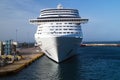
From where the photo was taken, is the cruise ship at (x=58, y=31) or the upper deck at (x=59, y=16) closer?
the cruise ship at (x=58, y=31)

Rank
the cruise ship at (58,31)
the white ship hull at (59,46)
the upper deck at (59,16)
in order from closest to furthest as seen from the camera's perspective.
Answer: the white ship hull at (59,46) → the cruise ship at (58,31) → the upper deck at (59,16)

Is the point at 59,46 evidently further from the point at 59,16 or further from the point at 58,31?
the point at 59,16

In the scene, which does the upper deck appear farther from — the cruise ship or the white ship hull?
the white ship hull

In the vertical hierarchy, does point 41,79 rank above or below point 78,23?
below

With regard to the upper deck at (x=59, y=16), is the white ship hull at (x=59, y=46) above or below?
below

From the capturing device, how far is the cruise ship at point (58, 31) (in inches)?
2226

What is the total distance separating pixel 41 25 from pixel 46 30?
3.72m

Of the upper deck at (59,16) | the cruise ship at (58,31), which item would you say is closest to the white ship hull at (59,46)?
the cruise ship at (58,31)

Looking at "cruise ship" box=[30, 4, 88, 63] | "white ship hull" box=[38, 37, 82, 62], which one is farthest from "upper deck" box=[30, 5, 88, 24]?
"white ship hull" box=[38, 37, 82, 62]

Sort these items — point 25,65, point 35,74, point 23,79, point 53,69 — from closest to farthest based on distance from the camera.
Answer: point 23,79
point 35,74
point 53,69
point 25,65

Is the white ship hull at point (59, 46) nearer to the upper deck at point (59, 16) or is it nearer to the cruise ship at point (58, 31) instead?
the cruise ship at point (58, 31)

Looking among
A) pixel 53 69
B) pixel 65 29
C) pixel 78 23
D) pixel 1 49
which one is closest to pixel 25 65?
pixel 53 69

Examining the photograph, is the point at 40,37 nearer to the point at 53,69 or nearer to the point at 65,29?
the point at 65,29

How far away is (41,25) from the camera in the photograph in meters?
64.9
